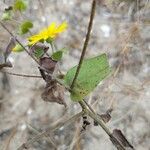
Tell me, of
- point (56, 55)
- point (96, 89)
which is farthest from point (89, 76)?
point (96, 89)

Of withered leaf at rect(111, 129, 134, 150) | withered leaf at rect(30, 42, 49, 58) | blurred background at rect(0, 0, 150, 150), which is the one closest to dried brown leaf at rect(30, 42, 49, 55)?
withered leaf at rect(30, 42, 49, 58)

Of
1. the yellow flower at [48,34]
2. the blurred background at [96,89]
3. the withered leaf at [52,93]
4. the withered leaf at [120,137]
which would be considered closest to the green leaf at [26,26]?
the yellow flower at [48,34]

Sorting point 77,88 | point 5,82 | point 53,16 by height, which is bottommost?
point 5,82

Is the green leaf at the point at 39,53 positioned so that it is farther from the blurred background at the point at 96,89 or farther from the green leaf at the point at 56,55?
the blurred background at the point at 96,89

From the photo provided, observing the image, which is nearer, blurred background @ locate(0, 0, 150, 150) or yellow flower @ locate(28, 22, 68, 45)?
yellow flower @ locate(28, 22, 68, 45)

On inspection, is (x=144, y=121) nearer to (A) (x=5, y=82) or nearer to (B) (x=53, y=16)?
(A) (x=5, y=82)

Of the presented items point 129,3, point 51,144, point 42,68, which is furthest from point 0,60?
point 129,3

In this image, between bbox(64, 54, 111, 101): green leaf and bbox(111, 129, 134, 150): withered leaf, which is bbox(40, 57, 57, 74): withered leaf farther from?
bbox(111, 129, 134, 150): withered leaf
